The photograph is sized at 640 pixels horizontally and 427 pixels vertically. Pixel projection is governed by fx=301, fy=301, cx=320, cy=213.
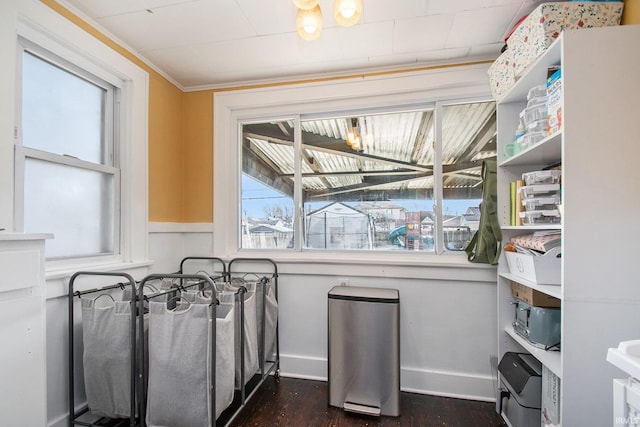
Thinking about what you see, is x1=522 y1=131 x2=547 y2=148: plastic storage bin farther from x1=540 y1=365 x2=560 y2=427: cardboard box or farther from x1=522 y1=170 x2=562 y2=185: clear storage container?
x1=540 y1=365 x2=560 y2=427: cardboard box

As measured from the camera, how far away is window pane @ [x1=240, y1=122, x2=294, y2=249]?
8.52ft

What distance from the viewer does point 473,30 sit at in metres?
1.85

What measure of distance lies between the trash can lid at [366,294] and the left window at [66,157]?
1572mm

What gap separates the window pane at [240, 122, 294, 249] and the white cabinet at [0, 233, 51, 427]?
1535 millimetres

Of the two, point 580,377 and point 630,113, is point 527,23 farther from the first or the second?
point 580,377

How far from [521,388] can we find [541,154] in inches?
49.2

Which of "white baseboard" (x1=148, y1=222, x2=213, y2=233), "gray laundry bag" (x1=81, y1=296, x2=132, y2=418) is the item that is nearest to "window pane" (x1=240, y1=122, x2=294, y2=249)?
"white baseboard" (x1=148, y1=222, x2=213, y2=233)

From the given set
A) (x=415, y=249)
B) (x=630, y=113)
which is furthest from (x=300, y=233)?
(x=630, y=113)

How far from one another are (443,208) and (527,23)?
1.21 meters

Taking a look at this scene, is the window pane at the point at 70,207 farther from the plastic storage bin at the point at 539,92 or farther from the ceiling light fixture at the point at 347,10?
the plastic storage bin at the point at 539,92

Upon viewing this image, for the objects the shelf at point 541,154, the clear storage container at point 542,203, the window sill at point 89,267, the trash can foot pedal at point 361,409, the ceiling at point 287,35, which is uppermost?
the ceiling at point 287,35

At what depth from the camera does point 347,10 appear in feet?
4.13

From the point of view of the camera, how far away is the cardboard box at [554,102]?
52.2 inches

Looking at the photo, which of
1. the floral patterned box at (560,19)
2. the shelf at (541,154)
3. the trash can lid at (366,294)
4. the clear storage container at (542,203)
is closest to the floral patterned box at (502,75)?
the floral patterned box at (560,19)
